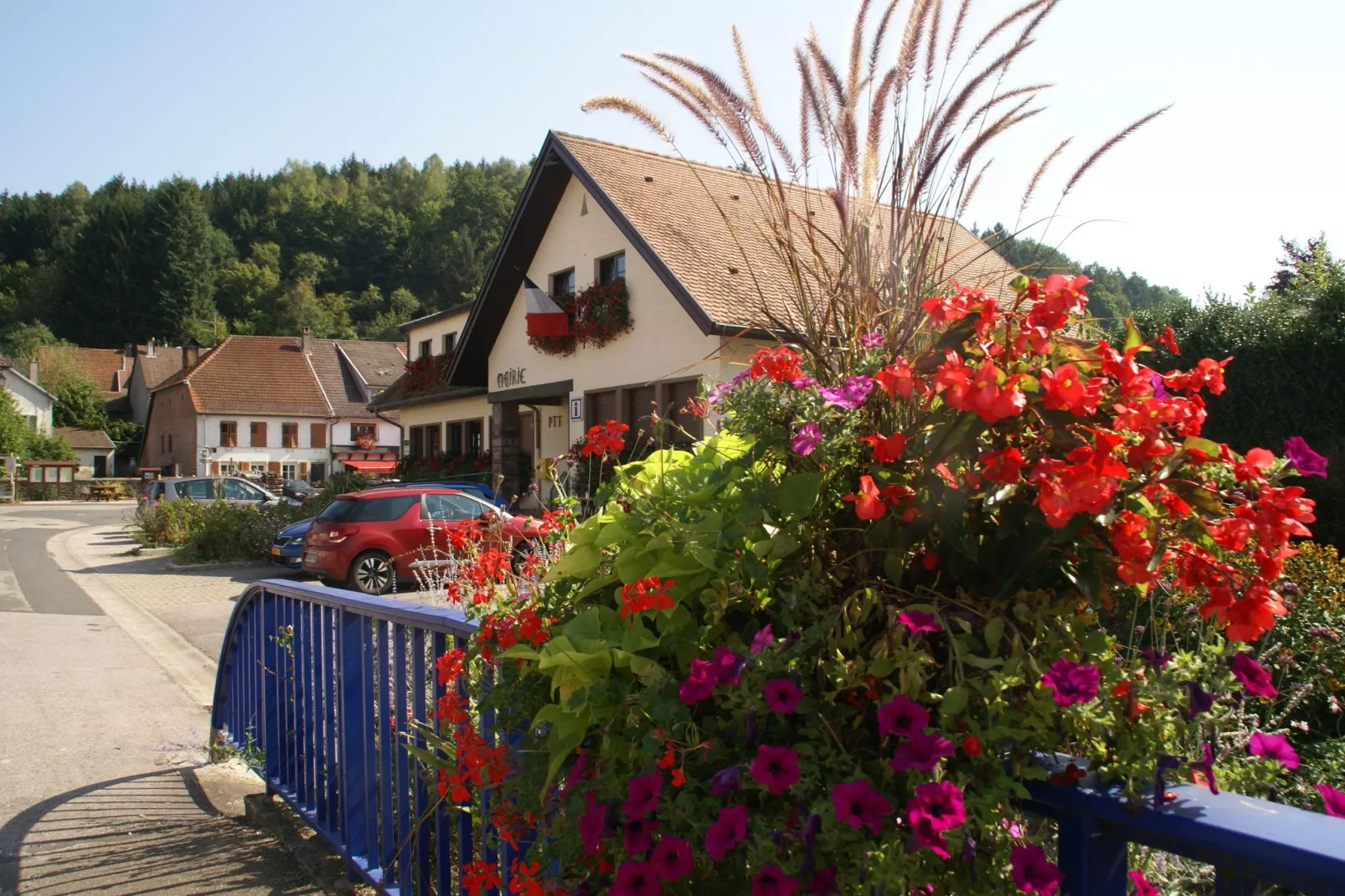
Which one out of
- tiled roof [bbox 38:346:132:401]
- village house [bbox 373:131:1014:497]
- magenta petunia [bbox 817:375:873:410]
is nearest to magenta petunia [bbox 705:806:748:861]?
magenta petunia [bbox 817:375:873:410]

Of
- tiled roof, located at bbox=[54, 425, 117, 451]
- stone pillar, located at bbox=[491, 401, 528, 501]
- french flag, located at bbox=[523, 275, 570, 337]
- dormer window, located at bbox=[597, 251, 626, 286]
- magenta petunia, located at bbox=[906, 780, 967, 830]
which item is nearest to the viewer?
magenta petunia, located at bbox=[906, 780, 967, 830]

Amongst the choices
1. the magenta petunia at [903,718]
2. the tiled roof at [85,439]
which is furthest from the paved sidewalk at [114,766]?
the tiled roof at [85,439]

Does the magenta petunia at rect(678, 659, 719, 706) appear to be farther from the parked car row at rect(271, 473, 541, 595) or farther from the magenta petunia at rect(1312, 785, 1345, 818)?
the parked car row at rect(271, 473, 541, 595)

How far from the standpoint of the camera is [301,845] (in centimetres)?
411

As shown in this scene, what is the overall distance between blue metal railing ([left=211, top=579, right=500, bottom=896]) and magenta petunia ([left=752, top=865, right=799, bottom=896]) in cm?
119

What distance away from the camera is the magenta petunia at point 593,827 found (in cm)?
154

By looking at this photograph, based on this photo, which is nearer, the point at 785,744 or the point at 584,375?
the point at 785,744

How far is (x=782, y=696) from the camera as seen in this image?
1404mm

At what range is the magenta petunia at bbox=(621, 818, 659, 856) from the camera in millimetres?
1491

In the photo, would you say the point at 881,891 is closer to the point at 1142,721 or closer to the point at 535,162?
the point at 1142,721

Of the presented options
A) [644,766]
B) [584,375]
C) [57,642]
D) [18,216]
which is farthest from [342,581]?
[18,216]

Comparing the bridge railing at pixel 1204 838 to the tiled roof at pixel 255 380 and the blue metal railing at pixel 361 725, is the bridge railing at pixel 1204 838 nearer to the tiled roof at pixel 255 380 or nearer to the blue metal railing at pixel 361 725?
the blue metal railing at pixel 361 725

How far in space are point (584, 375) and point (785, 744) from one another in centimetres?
1865

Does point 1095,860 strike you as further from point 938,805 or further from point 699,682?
point 699,682
